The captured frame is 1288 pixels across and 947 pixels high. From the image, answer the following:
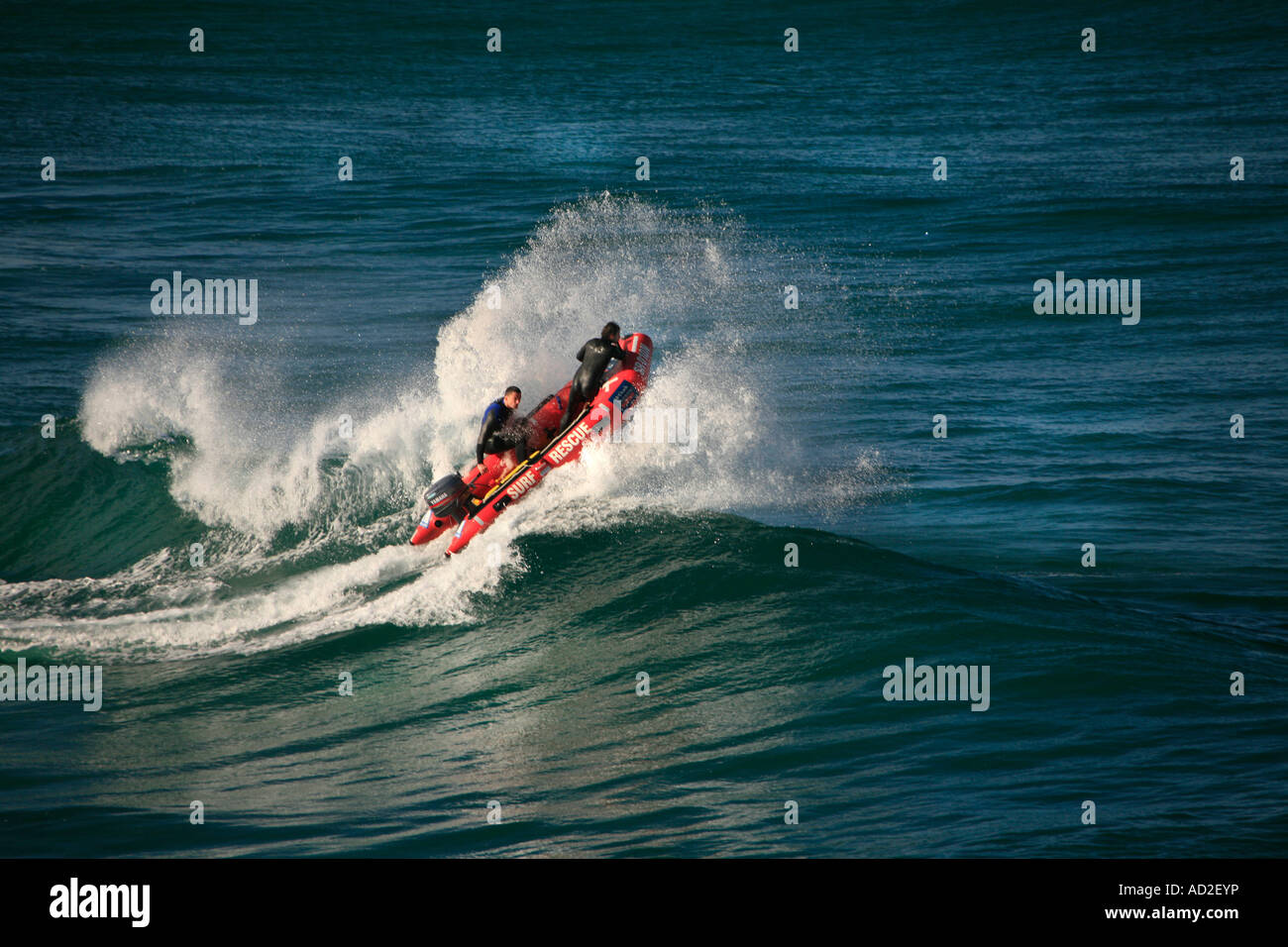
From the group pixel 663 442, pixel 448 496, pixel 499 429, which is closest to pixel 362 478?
pixel 448 496

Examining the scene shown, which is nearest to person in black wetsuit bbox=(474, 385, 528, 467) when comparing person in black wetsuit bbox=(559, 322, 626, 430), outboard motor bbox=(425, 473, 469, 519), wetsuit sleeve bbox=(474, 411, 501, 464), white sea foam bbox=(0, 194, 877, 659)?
wetsuit sleeve bbox=(474, 411, 501, 464)

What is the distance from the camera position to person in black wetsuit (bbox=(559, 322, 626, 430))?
13867 mm

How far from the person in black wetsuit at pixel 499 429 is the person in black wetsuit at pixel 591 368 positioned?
575mm

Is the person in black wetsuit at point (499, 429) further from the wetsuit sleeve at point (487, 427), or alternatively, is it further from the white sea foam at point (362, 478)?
the white sea foam at point (362, 478)

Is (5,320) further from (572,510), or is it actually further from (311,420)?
(572,510)

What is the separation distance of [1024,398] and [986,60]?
21.6 meters

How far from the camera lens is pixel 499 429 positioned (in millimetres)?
13867

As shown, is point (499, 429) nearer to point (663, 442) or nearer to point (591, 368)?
point (591, 368)

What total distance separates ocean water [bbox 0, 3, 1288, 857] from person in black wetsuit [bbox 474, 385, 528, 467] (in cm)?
80

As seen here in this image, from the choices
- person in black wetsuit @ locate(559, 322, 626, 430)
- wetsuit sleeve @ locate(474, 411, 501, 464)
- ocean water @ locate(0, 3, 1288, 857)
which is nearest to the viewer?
ocean water @ locate(0, 3, 1288, 857)

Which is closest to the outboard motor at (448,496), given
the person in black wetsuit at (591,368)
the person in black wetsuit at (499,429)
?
the person in black wetsuit at (499,429)

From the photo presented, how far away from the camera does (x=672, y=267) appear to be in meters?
26.8

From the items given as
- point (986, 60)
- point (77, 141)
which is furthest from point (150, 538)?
point (986, 60)

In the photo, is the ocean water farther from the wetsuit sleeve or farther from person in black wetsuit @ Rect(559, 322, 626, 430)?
the wetsuit sleeve
